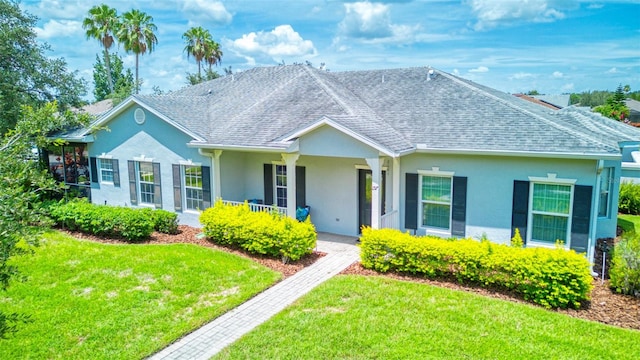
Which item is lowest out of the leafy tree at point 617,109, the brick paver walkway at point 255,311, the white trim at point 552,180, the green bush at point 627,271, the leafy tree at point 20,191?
the brick paver walkway at point 255,311

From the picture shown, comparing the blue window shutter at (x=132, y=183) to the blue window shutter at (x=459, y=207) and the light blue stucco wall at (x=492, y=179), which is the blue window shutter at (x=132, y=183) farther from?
the blue window shutter at (x=459, y=207)

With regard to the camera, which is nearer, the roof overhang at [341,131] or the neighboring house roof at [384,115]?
the roof overhang at [341,131]

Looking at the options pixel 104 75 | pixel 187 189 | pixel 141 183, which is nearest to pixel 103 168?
pixel 141 183

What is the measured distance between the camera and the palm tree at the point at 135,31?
3981 cm

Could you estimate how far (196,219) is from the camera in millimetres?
15852

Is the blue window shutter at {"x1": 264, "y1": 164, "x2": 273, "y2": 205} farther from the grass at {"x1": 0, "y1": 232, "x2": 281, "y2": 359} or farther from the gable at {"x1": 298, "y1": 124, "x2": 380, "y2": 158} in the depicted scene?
the grass at {"x1": 0, "y1": 232, "x2": 281, "y2": 359}

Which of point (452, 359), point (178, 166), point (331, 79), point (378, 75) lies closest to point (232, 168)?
point (178, 166)

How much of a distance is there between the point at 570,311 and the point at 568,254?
1178 millimetres

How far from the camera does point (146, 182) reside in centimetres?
1680

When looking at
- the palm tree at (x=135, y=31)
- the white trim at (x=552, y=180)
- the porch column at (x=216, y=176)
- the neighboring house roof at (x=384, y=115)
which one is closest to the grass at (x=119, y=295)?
the porch column at (x=216, y=176)

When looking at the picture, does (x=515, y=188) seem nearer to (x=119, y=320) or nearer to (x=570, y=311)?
(x=570, y=311)

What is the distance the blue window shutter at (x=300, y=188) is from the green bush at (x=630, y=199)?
16.2 meters

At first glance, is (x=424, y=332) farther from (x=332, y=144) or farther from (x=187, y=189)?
(x=187, y=189)

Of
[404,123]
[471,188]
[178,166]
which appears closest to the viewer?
A: [471,188]
